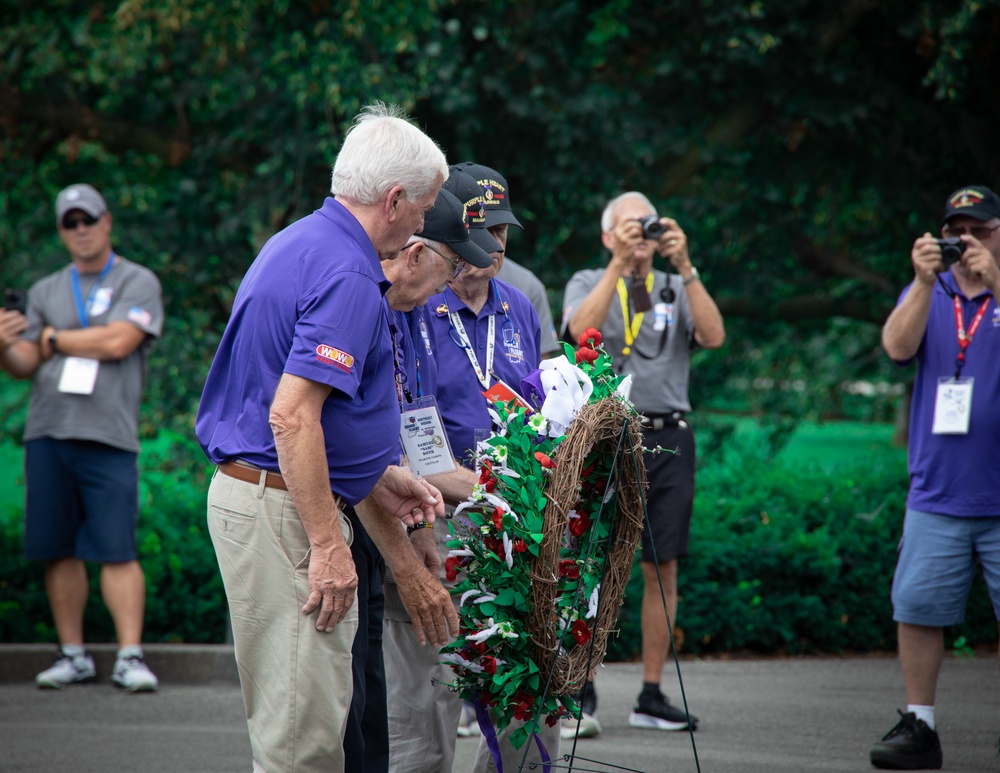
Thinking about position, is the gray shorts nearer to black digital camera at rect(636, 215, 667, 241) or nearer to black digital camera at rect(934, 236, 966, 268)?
black digital camera at rect(934, 236, 966, 268)

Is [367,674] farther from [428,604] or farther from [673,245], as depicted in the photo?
[673,245]

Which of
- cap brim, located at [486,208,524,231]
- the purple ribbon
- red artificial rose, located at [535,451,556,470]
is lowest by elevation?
the purple ribbon

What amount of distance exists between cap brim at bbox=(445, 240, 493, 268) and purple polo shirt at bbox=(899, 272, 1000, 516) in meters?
2.65

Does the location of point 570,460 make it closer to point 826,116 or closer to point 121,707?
point 121,707

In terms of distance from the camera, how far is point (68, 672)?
648cm

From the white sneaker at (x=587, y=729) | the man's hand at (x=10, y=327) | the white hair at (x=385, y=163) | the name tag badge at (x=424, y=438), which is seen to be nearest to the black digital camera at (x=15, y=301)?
the man's hand at (x=10, y=327)

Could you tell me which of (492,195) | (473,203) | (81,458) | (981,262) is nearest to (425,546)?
(473,203)

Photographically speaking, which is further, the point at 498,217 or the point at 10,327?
the point at 10,327

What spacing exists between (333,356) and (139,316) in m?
4.08

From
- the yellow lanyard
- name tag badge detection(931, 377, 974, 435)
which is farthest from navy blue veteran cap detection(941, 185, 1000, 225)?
the yellow lanyard

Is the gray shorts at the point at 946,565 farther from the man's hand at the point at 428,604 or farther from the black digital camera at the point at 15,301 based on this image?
the black digital camera at the point at 15,301

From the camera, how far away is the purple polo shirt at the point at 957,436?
5.09m

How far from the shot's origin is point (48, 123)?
9914 mm

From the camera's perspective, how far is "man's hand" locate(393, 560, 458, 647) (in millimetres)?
3420
